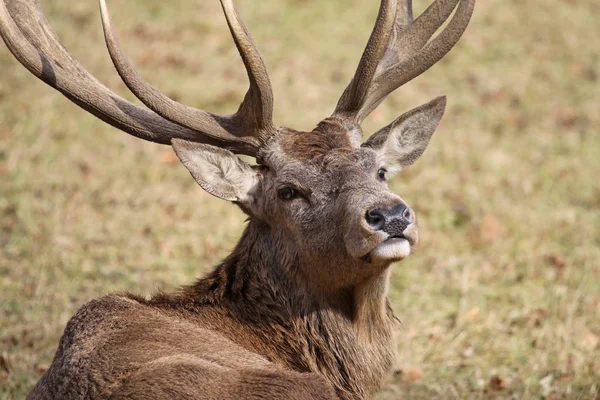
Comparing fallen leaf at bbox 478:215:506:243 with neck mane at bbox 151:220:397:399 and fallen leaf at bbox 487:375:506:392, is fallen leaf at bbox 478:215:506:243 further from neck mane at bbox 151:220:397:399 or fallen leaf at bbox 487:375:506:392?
neck mane at bbox 151:220:397:399

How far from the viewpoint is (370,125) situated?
41.8 ft

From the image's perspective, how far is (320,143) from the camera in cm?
561

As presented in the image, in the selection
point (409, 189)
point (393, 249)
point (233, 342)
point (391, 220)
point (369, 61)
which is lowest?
point (233, 342)

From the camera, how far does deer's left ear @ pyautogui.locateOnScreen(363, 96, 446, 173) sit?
5996mm

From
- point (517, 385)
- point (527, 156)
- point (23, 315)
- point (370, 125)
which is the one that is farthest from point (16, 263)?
point (527, 156)

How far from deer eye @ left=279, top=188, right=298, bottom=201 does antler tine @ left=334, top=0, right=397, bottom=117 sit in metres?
0.85

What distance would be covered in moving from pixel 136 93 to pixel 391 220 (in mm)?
2018

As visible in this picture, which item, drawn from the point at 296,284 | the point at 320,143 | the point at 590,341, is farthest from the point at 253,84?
the point at 590,341

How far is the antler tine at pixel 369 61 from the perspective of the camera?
575cm

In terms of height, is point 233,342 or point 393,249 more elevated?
point 393,249

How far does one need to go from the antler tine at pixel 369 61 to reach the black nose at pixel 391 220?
1346mm

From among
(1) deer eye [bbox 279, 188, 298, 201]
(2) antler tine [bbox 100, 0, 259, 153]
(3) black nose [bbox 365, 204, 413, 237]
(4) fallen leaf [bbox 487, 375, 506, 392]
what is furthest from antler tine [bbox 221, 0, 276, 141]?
(4) fallen leaf [bbox 487, 375, 506, 392]

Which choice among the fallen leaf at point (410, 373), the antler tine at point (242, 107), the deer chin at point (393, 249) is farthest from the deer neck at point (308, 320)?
the fallen leaf at point (410, 373)

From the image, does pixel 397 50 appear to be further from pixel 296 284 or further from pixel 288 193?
pixel 296 284
